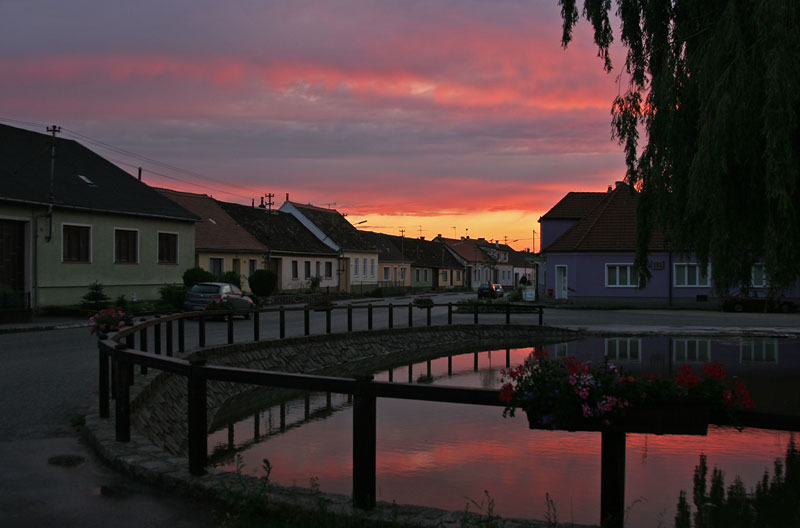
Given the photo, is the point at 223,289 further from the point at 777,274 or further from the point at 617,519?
the point at 617,519

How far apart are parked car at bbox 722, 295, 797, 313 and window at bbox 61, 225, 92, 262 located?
106 feet

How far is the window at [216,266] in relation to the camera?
139 feet

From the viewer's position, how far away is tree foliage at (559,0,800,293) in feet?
31.0

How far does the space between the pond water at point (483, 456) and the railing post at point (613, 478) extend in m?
1.70

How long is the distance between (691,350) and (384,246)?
54.9 meters

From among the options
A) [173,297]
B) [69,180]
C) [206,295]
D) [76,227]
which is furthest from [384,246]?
[206,295]

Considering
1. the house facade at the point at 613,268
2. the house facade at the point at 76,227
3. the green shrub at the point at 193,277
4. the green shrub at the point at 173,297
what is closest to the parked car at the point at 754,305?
the house facade at the point at 613,268

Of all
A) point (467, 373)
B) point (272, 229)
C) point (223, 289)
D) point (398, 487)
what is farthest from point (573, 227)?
point (398, 487)

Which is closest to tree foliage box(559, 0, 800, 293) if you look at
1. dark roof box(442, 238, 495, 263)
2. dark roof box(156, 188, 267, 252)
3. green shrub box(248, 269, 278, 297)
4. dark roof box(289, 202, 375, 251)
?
green shrub box(248, 269, 278, 297)

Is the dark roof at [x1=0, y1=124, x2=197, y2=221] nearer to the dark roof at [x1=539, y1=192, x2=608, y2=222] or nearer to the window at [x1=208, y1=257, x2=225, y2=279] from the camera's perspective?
the window at [x1=208, y1=257, x2=225, y2=279]

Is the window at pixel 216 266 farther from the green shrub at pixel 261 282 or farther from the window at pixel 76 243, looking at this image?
the window at pixel 76 243

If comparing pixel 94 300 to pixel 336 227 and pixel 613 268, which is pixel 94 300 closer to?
pixel 613 268

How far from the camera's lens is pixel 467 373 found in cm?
1812

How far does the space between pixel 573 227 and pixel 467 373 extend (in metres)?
31.2
